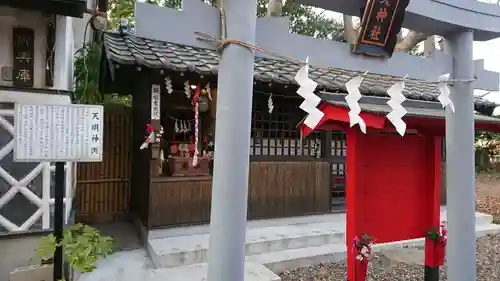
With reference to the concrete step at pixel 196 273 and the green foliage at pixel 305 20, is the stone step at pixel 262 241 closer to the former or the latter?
the concrete step at pixel 196 273

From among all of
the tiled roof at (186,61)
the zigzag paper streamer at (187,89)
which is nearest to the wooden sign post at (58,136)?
the tiled roof at (186,61)

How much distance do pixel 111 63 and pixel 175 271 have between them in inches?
139

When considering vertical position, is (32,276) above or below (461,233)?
below

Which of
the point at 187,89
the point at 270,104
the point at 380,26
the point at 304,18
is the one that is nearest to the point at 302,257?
the point at 270,104

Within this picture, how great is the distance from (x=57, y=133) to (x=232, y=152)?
7.27 feet

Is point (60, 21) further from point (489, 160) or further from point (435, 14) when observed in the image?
point (489, 160)

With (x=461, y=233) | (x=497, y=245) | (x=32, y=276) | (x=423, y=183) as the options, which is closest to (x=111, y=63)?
(x=32, y=276)

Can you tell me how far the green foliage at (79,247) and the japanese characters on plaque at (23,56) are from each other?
232cm

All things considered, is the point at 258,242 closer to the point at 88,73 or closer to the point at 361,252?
the point at 361,252

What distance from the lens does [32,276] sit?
449 centimetres

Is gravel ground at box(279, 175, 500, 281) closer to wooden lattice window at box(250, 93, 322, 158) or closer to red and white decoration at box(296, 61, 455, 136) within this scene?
wooden lattice window at box(250, 93, 322, 158)

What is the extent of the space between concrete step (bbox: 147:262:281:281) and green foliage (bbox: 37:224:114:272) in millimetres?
1440

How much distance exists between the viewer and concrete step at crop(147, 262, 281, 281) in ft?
16.9

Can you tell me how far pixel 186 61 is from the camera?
254 inches
